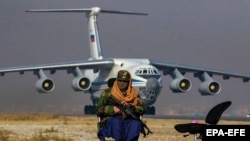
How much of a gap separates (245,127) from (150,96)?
48.9 metres

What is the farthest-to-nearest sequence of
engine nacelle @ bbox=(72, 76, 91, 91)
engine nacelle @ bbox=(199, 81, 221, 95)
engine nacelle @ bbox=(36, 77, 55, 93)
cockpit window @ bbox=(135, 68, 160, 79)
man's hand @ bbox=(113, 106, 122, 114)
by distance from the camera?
1. engine nacelle @ bbox=(199, 81, 221, 95)
2. cockpit window @ bbox=(135, 68, 160, 79)
3. engine nacelle @ bbox=(72, 76, 91, 91)
4. engine nacelle @ bbox=(36, 77, 55, 93)
5. man's hand @ bbox=(113, 106, 122, 114)

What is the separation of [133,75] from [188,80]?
389 cm

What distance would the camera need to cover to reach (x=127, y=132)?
849cm

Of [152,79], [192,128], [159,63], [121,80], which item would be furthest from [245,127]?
[159,63]

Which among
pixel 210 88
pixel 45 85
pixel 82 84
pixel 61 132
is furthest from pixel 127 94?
pixel 210 88

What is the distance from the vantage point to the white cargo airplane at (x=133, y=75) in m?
54.5

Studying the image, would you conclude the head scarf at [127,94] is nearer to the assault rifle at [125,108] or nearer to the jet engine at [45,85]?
the assault rifle at [125,108]

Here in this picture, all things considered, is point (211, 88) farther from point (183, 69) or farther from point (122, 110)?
point (122, 110)

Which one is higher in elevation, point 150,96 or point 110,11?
point 110,11

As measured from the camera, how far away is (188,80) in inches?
2206

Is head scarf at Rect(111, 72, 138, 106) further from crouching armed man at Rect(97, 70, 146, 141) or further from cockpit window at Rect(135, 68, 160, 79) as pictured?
cockpit window at Rect(135, 68, 160, 79)

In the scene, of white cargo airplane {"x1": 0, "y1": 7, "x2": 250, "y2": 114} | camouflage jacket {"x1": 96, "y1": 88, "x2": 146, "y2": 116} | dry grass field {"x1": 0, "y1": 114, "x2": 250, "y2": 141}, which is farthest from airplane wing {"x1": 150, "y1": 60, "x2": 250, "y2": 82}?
camouflage jacket {"x1": 96, "y1": 88, "x2": 146, "y2": 116}

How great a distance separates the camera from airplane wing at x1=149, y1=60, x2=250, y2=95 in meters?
55.8

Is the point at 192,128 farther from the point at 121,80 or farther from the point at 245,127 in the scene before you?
the point at 121,80
